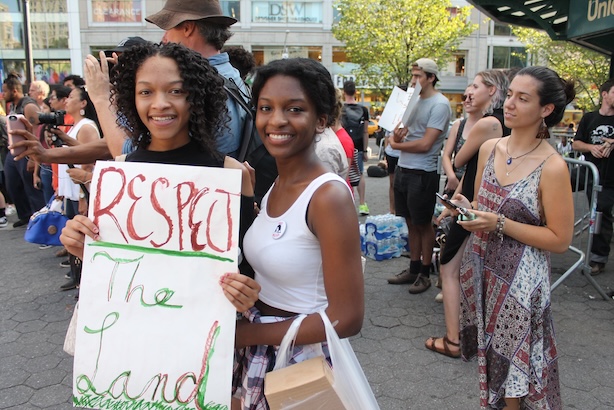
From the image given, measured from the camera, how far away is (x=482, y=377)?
2383 millimetres

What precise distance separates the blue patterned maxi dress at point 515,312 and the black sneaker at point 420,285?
2289mm

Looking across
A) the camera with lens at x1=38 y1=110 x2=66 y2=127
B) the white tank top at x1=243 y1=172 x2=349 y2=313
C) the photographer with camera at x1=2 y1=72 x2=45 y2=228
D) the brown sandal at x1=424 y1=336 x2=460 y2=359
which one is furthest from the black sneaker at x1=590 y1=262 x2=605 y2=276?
the photographer with camera at x1=2 y1=72 x2=45 y2=228

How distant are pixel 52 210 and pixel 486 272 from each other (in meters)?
4.15

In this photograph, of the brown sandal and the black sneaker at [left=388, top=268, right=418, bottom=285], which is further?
the black sneaker at [left=388, top=268, right=418, bottom=285]

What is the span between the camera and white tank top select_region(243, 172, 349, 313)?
149cm

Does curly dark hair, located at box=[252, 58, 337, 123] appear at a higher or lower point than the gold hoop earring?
higher

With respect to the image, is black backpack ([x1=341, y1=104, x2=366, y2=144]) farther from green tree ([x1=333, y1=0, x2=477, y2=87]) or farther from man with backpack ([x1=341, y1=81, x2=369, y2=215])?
green tree ([x1=333, y1=0, x2=477, y2=87])

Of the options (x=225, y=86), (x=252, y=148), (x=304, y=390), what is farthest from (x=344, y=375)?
(x=225, y=86)

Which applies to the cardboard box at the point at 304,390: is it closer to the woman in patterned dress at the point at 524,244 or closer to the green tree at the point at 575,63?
the woman in patterned dress at the point at 524,244

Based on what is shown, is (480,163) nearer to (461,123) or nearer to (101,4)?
(461,123)

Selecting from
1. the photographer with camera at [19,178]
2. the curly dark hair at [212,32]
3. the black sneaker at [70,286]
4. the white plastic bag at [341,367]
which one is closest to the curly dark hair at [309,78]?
the white plastic bag at [341,367]

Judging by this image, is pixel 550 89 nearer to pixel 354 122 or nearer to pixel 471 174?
pixel 471 174

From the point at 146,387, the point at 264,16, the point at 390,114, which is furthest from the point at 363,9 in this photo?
the point at 146,387

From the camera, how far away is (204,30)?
2246 mm
